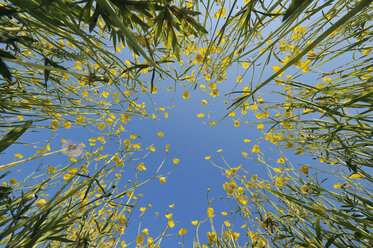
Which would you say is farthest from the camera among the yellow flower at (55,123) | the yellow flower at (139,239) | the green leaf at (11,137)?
the yellow flower at (139,239)

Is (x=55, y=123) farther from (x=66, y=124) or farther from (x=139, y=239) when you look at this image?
(x=139, y=239)

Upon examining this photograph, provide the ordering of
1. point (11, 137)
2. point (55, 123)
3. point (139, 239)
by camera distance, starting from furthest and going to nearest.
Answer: point (139, 239) → point (55, 123) → point (11, 137)

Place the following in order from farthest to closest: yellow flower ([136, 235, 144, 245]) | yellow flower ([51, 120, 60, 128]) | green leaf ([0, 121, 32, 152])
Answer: yellow flower ([136, 235, 144, 245]), yellow flower ([51, 120, 60, 128]), green leaf ([0, 121, 32, 152])

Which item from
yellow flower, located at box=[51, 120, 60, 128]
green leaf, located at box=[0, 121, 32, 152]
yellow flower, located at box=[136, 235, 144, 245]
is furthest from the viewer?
yellow flower, located at box=[136, 235, 144, 245]

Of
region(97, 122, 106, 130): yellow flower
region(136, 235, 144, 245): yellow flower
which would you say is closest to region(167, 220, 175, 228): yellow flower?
region(136, 235, 144, 245): yellow flower

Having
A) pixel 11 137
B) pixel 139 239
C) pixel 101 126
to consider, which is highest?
pixel 101 126

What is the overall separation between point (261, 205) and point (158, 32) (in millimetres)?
1147

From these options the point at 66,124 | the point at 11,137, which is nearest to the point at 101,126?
the point at 66,124

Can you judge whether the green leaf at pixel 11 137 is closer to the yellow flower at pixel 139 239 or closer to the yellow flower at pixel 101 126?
the yellow flower at pixel 101 126

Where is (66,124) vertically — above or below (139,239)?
above

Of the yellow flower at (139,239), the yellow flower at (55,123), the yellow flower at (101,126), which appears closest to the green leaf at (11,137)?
the yellow flower at (55,123)

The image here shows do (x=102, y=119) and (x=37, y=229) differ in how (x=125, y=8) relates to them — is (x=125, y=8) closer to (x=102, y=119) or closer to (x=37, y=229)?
(x=37, y=229)

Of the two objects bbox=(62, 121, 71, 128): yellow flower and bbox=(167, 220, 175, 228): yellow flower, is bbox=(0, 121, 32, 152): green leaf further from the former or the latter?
bbox=(167, 220, 175, 228): yellow flower

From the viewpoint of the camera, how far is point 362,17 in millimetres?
706
